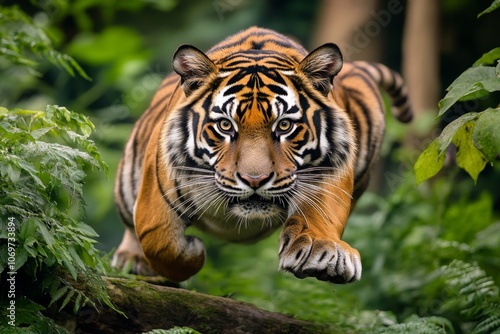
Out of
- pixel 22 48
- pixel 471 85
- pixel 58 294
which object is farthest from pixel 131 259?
pixel 471 85

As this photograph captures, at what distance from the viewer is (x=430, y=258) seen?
6.48 meters

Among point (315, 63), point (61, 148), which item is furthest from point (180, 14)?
point (61, 148)

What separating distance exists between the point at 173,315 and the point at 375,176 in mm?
6514

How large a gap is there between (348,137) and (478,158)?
0.78 meters

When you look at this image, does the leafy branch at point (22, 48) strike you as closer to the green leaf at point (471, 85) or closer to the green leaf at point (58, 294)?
the green leaf at point (58, 294)

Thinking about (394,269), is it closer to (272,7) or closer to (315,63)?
(315,63)

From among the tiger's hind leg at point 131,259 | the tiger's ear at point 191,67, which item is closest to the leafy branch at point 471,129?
the tiger's ear at point 191,67

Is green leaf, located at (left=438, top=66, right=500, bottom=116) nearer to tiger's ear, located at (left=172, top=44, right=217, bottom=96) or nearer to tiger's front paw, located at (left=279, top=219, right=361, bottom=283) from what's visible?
tiger's front paw, located at (left=279, top=219, right=361, bottom=283)

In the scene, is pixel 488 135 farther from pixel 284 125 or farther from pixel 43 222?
pixel 43 222

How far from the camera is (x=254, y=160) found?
3.89 meters

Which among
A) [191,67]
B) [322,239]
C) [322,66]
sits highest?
[322,66]

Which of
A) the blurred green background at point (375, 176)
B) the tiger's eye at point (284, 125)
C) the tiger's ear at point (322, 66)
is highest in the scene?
the blurred green background at point (375, 176)

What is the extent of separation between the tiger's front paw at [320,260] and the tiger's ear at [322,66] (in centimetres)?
85

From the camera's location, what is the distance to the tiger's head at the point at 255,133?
Result: 13.0 ft
